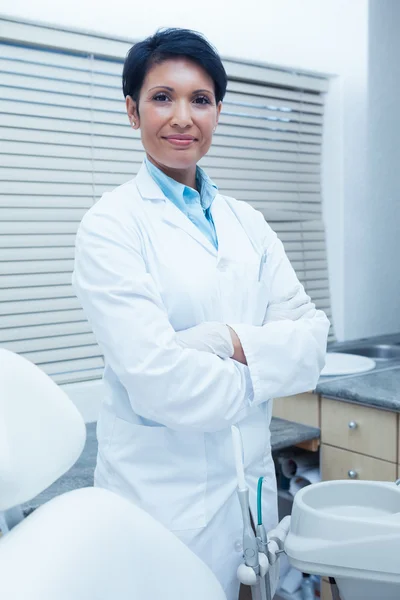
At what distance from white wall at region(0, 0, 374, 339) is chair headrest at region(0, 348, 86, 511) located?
1678 millimetres

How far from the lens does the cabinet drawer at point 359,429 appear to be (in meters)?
1.95

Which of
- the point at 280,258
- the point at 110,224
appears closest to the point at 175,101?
the point at 110,224

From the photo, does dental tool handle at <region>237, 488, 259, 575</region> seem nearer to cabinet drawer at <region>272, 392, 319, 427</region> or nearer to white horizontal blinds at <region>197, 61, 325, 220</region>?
cabinet drawer at <region>272, 392, 319, 427</region>

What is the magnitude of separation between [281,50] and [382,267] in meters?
1.11

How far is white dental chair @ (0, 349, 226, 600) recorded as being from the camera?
745 mm

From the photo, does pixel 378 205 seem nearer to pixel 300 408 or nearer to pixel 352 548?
pixel 300 408

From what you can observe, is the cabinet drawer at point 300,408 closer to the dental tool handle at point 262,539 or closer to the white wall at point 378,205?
the white wall at point 378,205

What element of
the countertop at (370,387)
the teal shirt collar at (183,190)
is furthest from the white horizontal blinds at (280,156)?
the teal shirt collar at (183,190)

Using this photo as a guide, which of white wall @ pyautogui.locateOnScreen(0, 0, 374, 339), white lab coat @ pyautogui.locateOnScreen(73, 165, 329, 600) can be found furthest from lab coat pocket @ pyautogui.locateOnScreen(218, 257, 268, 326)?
white wall @ pyautogui.locateOnScreen(0, 0, 374, 339)

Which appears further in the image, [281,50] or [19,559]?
[281,50]

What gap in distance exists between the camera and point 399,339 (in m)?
2.96

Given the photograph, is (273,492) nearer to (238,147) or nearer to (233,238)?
(233,238)

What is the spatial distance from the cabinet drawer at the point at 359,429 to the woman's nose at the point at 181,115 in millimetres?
1127

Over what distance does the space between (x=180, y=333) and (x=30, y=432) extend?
1.58ft
